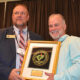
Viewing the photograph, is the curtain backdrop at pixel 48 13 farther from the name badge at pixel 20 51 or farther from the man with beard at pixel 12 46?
the name badge at pixel 20 51

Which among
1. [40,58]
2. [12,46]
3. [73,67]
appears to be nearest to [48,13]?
[12,46]

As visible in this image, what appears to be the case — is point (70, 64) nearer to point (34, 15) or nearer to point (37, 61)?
point (37, 61)

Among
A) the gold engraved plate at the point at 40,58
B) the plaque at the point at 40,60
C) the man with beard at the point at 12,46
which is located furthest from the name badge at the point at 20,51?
the gold engraved plate at the point at 40,58

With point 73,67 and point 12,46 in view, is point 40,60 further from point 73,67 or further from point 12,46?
point 12,46

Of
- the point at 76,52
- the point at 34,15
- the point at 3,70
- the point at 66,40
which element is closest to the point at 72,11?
the point at 34,15

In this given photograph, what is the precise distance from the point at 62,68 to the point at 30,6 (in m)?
2.67

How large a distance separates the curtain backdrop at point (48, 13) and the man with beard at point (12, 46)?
1229mm

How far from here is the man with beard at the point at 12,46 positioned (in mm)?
1880

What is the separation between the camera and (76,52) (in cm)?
154

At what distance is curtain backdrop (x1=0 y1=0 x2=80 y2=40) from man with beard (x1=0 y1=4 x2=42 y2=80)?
1229 mm

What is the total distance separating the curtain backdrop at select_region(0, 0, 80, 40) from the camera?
3.38 meters

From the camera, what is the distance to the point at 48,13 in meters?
3.65

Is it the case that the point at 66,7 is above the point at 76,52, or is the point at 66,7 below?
above

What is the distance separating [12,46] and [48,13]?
6.11ft
